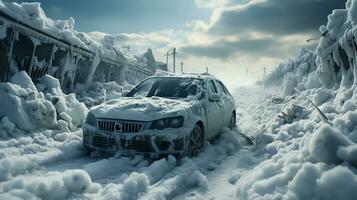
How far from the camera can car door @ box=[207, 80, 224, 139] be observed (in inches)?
228

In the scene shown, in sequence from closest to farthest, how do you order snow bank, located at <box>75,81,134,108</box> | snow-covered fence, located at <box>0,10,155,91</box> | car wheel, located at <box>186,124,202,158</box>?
1. car wheel, located at <box>186,124,202,158</box>
2. snow-covered fence, located at <box>0,10,155,91</box>
3. snow bank, located at <box>75,81,134,108</box>

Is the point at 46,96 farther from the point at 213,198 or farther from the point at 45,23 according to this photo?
the point at 213,198

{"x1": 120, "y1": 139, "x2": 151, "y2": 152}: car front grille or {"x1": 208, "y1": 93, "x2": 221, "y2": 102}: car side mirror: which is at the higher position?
{"x1": 208, "y1": 93, "x2": 221, "y2": 102}: car side mirror

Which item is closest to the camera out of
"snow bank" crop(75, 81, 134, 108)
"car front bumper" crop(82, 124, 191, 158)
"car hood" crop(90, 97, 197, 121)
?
"car front bumper" crop(82, 124, 191, 158)

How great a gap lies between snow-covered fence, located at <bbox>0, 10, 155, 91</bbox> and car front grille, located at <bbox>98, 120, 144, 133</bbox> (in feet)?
13.3

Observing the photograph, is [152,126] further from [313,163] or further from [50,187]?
[313,163]

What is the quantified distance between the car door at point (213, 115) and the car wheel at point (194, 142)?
0.50m

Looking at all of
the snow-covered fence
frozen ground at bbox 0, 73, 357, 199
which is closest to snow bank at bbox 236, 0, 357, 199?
frozen ground at bbox 0, 73, 357, 199

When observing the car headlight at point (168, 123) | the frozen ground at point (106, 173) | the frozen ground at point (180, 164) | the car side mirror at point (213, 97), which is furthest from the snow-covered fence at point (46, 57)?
the car side mirror at point (213, 97)

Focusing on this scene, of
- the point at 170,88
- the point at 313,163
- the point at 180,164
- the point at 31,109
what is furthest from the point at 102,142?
the point at 313,163

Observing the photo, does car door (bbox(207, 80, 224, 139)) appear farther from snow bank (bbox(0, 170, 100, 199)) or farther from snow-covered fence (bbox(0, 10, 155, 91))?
snow-covered fence (bbox(0, 10, 155, 91))

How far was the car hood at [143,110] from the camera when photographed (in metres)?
4.62

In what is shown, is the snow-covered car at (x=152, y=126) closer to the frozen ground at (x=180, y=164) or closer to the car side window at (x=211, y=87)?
the frozen ground at (x=180, y=164)

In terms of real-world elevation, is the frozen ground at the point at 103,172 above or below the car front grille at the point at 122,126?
below
